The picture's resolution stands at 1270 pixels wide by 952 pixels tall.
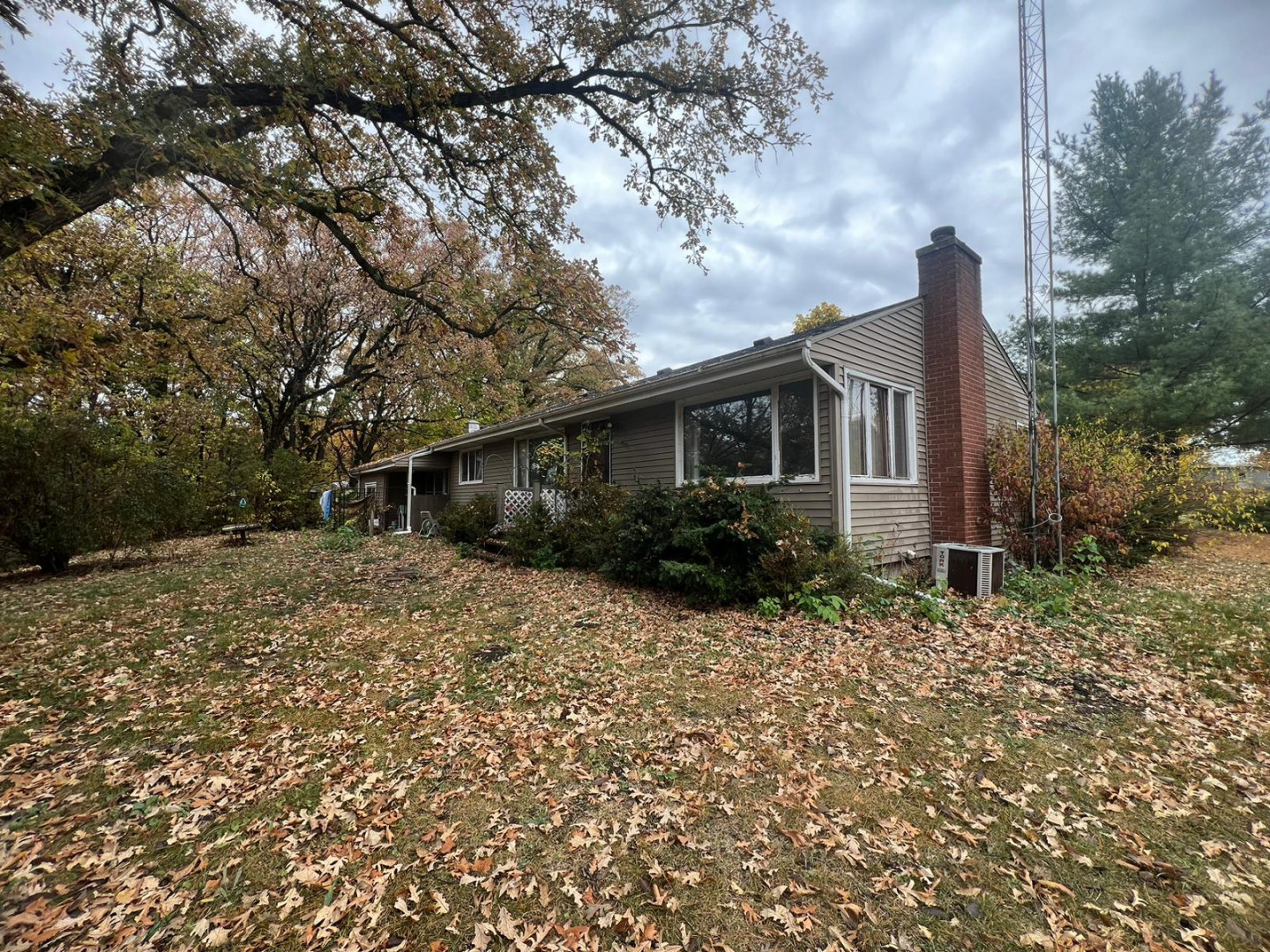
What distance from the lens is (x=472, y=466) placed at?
16.4 metres

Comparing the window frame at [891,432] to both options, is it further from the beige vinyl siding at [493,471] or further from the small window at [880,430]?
the beige vinyl siding at [493,471]

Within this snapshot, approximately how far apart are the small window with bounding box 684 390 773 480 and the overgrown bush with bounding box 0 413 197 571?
10.8 metres

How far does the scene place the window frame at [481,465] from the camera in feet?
51.4

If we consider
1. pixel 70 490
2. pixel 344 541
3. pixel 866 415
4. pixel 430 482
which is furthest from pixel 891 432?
pixel 430 482

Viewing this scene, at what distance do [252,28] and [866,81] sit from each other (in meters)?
8.27

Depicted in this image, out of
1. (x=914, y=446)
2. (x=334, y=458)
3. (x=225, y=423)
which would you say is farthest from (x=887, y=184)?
(x=334, y=458)

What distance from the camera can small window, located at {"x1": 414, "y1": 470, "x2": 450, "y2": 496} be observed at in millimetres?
18797

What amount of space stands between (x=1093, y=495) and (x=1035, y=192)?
4.78 m

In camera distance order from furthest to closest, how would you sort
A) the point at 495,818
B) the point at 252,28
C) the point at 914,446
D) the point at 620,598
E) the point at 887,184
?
the point at 887,184 → the point at 914,446 → the point at 620,598 → the point at 252,28 → the point at 495,818

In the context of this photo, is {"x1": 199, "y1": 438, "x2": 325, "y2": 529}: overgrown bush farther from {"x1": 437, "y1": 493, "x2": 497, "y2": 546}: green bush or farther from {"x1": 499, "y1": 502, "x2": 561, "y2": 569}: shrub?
{"x1": 499, "y1": 502, "x2": 561, "y2": 569}: shrub

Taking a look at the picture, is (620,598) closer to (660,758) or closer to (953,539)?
(660,758)

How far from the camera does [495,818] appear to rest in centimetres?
273

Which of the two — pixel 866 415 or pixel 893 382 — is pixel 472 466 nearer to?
pixel 866 415

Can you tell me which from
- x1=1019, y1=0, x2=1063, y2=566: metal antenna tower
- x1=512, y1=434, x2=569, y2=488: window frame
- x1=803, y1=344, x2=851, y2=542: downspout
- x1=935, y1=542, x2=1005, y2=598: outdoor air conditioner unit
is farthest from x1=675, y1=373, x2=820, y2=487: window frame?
x1=512, y1=434, x2=569, y2=488: window frame
